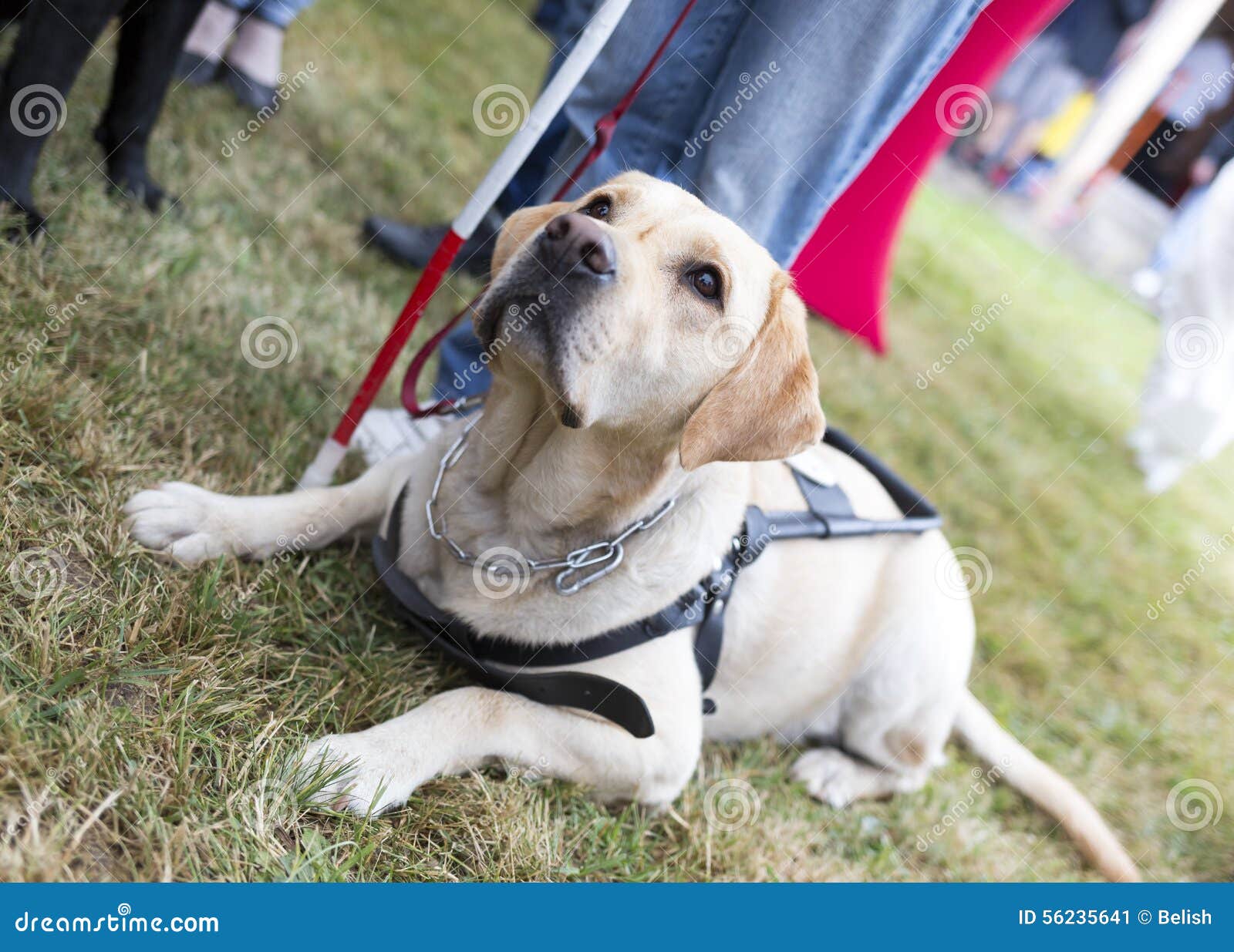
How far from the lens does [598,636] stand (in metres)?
2.54

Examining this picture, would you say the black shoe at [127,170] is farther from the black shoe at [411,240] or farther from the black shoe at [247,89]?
the black shoe at [247,89]

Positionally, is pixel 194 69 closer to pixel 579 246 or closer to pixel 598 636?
pixel 579 246

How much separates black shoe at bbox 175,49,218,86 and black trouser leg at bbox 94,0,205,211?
4.87 feet

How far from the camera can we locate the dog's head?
86.5 inches

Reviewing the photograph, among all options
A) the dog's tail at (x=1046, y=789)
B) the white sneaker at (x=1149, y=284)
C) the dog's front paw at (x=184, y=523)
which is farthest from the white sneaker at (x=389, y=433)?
the white sneaker at (x=1149, y=284)

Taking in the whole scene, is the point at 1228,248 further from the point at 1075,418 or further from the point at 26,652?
the point at 26,652

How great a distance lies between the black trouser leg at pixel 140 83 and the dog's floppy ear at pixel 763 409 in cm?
270

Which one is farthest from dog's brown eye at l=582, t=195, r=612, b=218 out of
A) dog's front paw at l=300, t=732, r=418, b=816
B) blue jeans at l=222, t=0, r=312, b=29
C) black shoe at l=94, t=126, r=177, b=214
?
blue jeans at l=222, t=0, r=312, b=29

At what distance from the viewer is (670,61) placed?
11.3 feet

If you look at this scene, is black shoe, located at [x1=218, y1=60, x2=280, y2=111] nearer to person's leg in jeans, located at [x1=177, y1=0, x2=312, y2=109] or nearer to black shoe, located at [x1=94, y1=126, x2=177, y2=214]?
person's leg in jeans, located at [x1=177, y1=0, x2=312, y2=109]

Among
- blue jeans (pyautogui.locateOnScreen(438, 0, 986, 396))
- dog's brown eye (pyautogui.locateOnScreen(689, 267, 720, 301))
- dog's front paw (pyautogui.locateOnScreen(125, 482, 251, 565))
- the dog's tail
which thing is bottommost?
dog's front paw (pyautogui.locateOnScreen(125, 482, 251, 565))

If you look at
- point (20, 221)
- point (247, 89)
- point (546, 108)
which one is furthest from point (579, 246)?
point (247, 89)

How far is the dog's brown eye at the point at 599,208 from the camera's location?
2.61 m

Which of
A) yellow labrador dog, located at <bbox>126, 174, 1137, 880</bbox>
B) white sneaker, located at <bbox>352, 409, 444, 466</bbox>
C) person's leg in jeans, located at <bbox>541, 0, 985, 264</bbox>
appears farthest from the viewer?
white sneaker, located at <bbox>352, 409, 444, 466</bbox>
